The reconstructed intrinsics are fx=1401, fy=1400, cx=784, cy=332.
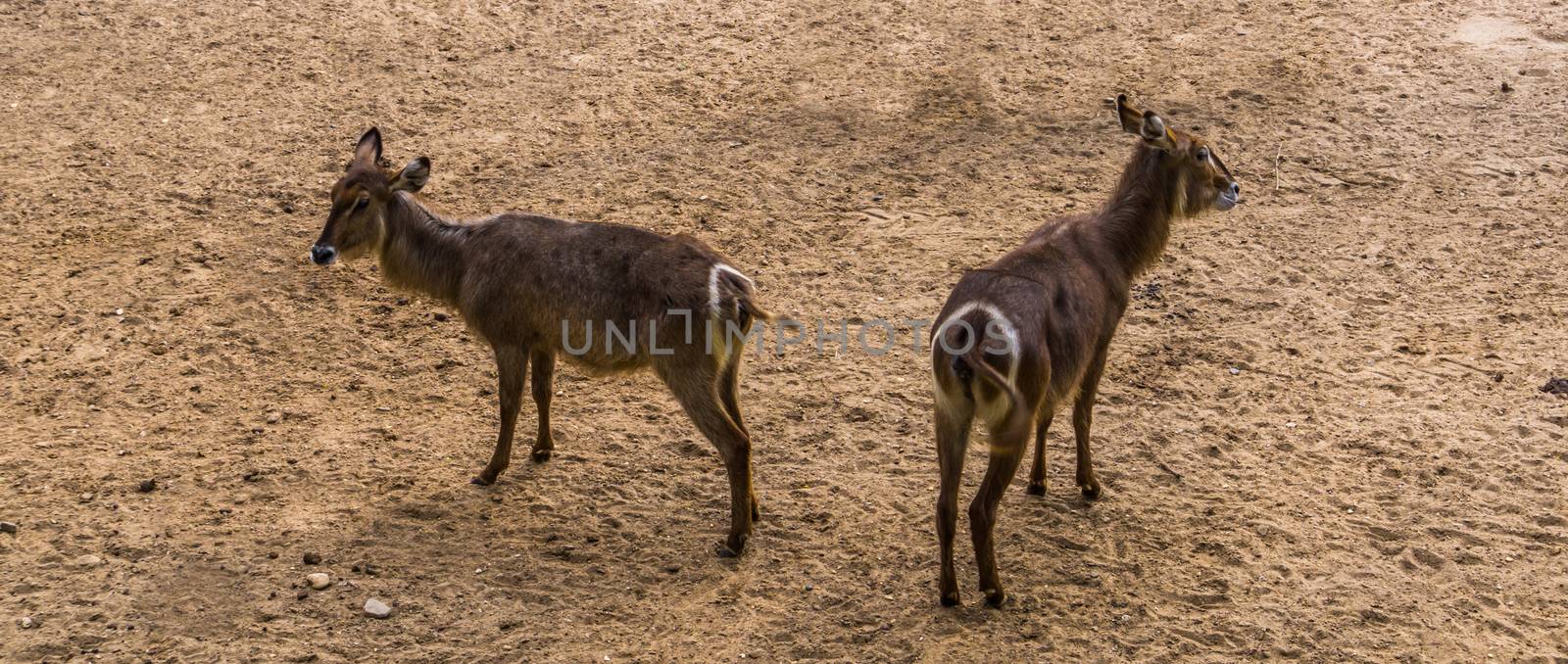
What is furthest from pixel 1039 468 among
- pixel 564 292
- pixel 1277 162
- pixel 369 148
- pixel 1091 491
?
pixel 1277 162

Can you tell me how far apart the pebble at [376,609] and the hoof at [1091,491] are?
3493mm

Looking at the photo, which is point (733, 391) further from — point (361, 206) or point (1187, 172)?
point (1187, 172)

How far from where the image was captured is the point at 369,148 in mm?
7770

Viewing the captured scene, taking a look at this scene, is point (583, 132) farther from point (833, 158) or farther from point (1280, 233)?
point (1280, 233)

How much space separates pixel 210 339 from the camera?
8375mm

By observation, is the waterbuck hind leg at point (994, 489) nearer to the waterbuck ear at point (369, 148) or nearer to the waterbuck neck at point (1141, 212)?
the waterbuck neck at point (1141, 212)

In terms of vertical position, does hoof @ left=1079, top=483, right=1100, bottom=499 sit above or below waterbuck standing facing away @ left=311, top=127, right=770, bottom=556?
below

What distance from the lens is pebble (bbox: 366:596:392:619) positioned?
20.7 feet

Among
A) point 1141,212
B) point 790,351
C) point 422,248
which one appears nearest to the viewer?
point 1141,212

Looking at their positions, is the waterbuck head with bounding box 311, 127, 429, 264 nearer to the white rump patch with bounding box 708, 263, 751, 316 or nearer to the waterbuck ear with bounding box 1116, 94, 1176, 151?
the white rump patch with bounding box 708, 263, 751, 316

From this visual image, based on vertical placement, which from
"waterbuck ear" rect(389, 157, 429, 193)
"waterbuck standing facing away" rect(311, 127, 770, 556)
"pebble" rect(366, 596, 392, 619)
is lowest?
"pebble" rect(366, 596, 392, 619)

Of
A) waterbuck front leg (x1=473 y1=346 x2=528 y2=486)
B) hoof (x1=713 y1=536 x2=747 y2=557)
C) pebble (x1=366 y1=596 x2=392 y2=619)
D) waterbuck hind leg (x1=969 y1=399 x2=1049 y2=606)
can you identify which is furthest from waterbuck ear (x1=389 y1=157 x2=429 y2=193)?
waterbuck hind leg (x1=969 y1=399 x2=1049 y2=606)

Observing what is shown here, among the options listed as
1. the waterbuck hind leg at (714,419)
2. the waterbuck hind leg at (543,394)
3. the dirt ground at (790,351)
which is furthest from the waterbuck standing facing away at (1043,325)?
the waterbuck hind leg at (543,394)

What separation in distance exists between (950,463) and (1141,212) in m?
2.09
